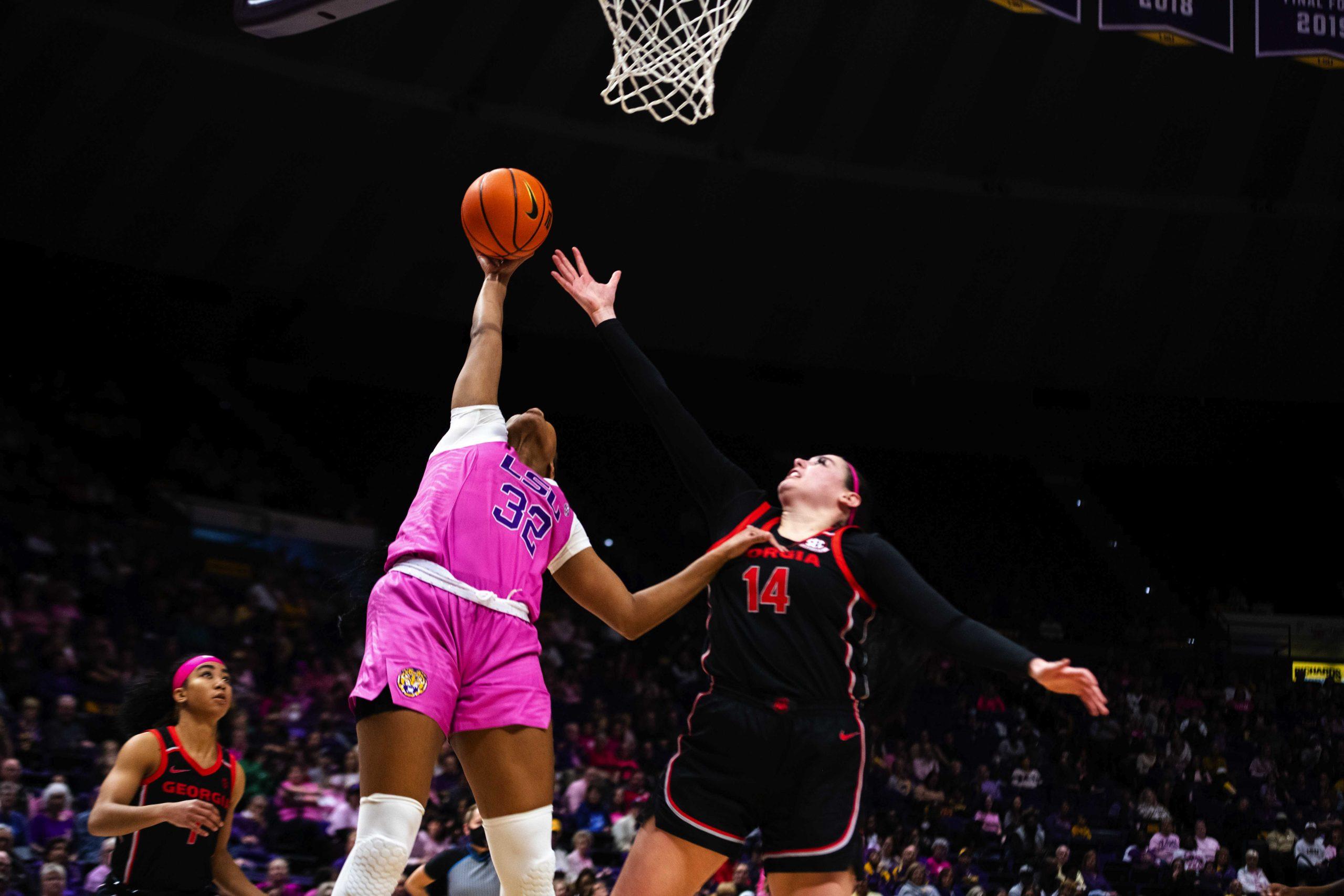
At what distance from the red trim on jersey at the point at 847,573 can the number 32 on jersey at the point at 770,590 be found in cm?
14

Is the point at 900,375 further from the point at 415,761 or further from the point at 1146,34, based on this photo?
the point at 415,761

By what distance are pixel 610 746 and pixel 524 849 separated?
34.3ft

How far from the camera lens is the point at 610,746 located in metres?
13.7

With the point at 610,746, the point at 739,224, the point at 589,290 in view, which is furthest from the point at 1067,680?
the point at 739,224

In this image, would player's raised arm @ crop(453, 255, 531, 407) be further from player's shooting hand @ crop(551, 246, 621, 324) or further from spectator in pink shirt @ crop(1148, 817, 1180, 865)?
spectator in pink shirt @ crop(1148, 817, 1180, 865)

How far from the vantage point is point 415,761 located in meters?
3.32

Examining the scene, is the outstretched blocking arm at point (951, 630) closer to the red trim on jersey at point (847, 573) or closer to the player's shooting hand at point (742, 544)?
the red trim on jersey at point (847, 573)

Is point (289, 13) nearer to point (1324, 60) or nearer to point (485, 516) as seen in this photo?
point (485, 516)

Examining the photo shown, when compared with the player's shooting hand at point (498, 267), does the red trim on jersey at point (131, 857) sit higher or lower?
lower

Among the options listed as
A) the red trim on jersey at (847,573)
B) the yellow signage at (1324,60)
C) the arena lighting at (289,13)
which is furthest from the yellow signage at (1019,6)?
the red trim on jersey at (847,573)

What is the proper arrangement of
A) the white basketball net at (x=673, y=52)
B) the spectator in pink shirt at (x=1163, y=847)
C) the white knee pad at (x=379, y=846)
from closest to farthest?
the white knee pad at (x=379, y=846) → the white basketball net at (x=673, y=52) → the spectator in pink shirt at (x=1163, y=847)

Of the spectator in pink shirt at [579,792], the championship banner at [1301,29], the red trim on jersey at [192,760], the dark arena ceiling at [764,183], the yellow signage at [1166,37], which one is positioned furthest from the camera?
the dark arena ceiling at [764,183]

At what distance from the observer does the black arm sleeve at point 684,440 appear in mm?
4004

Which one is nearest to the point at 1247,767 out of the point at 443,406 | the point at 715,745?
the point at 443,406
